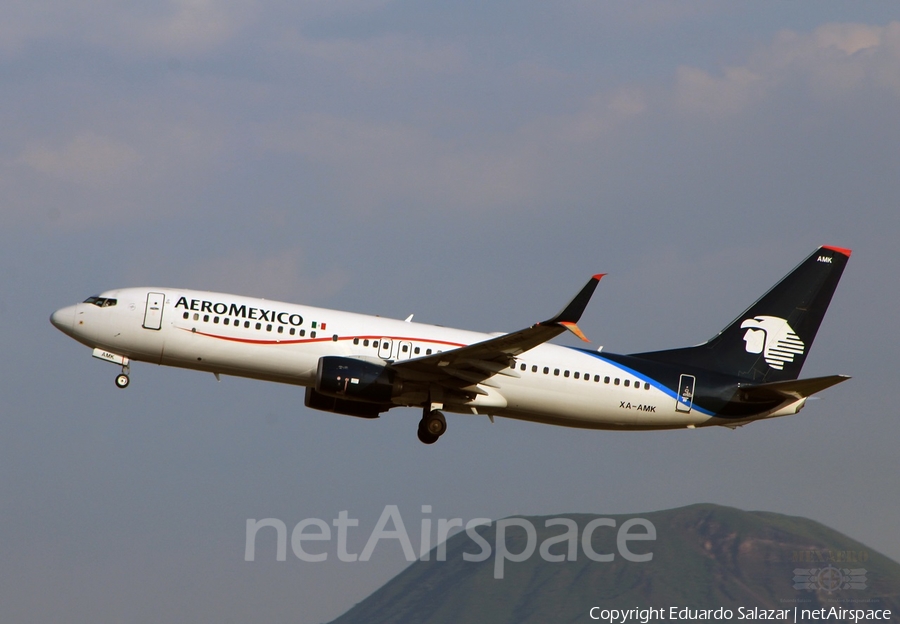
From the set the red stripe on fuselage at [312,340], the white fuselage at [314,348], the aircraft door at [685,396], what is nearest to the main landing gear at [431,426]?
the white fuselage at [314,348]

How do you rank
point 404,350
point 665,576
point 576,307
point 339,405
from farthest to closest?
point 665,576
point 339,405
point 404,350
point 576,307

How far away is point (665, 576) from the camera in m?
160

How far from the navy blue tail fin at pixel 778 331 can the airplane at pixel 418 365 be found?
28 centimetres

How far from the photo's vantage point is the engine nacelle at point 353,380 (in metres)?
37.7

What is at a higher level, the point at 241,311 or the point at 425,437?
the point at 241,311

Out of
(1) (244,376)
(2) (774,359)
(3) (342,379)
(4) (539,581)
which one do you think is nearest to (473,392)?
(3) (342,379)

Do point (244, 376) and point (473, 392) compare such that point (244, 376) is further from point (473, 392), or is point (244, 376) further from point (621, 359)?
point (621, 359)

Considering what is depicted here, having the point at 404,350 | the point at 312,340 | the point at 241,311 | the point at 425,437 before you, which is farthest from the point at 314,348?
the point at 425,437

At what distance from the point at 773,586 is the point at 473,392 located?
121 metres

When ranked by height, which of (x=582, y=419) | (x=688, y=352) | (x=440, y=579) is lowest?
(x=440, y=579)

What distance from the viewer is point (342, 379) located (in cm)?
3772

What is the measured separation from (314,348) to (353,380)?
2000 millimetres

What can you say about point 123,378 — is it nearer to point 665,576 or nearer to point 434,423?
point 434,423

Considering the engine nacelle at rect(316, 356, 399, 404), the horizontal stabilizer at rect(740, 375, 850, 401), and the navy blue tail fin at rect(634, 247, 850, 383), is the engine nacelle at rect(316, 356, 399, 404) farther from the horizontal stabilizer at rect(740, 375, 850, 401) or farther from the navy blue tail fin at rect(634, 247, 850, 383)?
the horizontal stabilizer at rect(740, 375, 850, 401)
